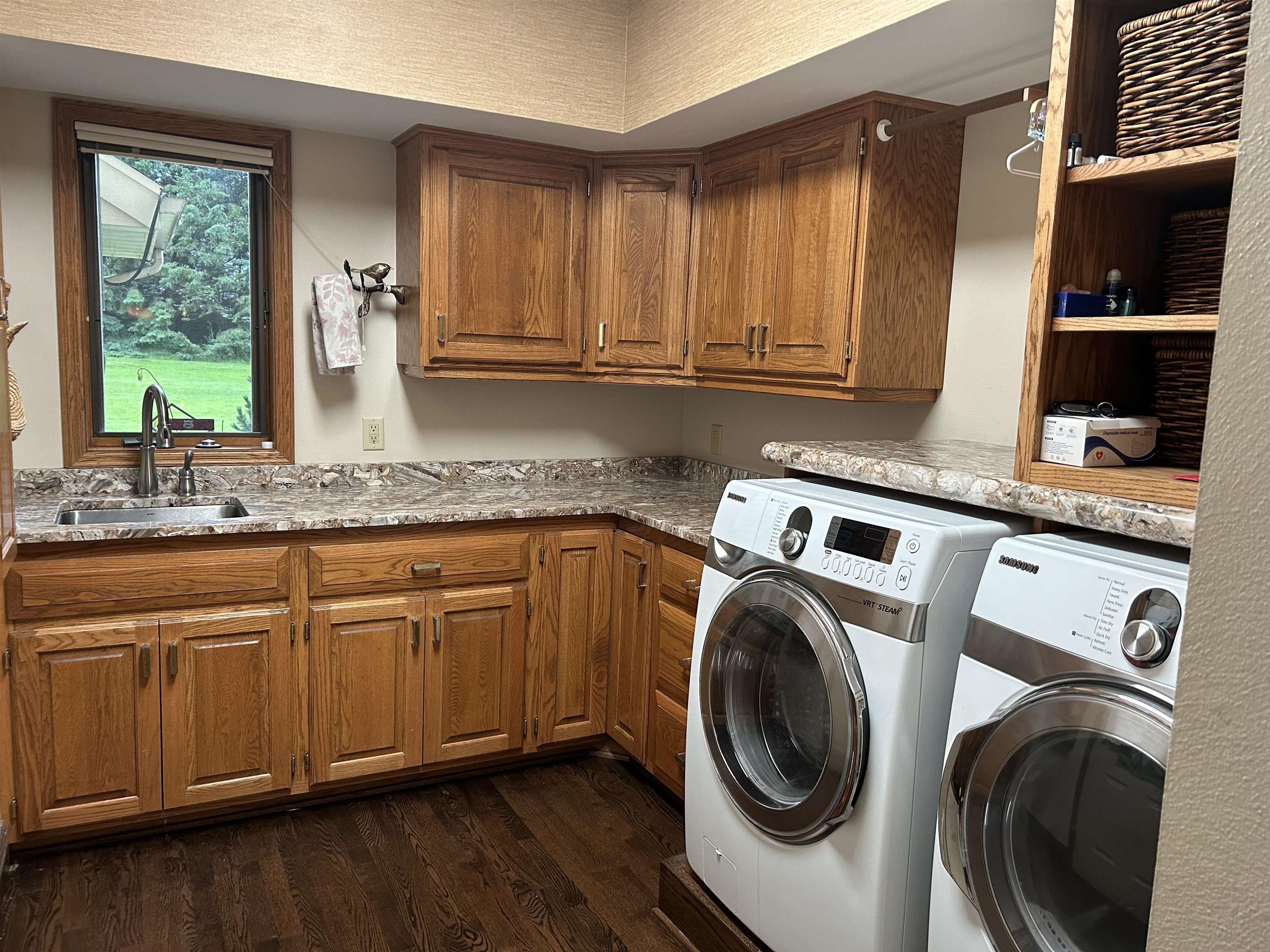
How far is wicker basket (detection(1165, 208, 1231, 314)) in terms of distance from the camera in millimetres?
1621

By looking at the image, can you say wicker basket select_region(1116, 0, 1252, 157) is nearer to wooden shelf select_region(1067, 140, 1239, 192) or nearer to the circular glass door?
wooden shelf select_region(1067, 140, 1239, 192)

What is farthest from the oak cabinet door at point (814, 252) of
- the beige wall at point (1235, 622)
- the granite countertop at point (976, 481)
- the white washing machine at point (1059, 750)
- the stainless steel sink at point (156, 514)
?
the beige wall at point (1235, 622)

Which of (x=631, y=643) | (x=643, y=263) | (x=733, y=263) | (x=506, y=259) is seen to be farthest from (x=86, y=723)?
(x=733, y=263)

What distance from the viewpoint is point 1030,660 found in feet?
4.56

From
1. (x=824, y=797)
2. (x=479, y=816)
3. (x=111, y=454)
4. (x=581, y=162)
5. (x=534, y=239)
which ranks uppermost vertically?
(x=581, y=162)

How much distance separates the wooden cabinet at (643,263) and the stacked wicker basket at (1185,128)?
5.43 feet

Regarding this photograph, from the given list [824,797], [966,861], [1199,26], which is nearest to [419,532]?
[824,797]

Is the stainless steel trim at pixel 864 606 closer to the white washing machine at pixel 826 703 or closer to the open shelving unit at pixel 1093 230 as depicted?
the white washing machine at pixel 826 703

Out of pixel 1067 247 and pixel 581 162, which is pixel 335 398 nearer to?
pixel 581 162

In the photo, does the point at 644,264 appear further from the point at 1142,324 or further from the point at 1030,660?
the point at 1030,660

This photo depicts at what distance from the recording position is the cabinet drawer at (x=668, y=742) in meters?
2.71

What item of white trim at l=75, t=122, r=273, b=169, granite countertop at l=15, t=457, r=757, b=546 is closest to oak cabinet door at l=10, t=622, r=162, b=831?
granite countertop at l=15, t=457, r=757, b=546

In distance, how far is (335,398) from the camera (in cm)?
319

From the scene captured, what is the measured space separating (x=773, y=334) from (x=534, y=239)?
91 cm
